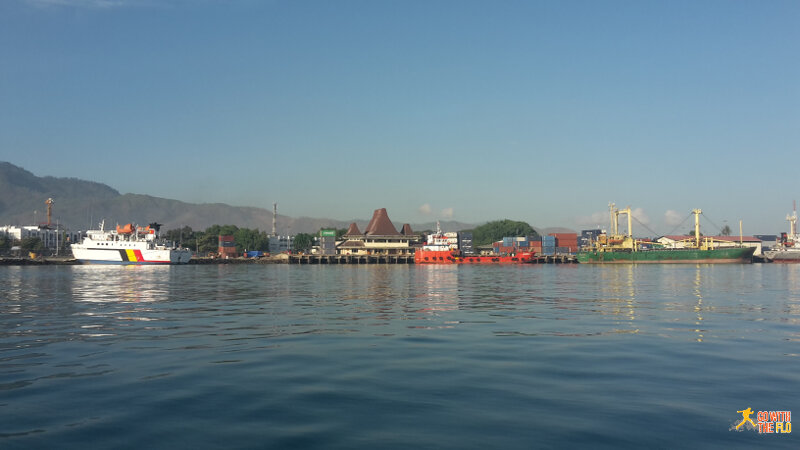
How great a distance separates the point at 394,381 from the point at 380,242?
126392 mm

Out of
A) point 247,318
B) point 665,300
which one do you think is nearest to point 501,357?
point 247,318

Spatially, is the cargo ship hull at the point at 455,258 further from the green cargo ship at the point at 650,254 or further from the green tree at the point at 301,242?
the green tree at the point at 301,242

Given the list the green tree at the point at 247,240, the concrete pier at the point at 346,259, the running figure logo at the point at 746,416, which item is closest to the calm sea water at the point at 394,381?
the running figure logo at the point at 746,416

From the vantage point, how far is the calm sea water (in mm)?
5980

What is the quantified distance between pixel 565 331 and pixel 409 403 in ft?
26.3

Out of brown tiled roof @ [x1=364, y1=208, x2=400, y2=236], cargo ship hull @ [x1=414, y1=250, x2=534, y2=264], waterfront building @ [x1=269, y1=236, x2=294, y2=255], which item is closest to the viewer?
cargo ship hull @ [x1=414, y1=250, x2=534, y2=264]

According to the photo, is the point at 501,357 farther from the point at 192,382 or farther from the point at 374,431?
the point at 192,382

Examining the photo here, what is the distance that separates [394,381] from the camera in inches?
333

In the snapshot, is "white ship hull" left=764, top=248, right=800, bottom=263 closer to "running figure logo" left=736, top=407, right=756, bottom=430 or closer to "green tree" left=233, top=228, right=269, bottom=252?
"green tree" left=233, top=228, right=269, bottom=252

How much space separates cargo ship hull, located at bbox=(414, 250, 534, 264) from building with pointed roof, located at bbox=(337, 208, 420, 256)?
45.1ft

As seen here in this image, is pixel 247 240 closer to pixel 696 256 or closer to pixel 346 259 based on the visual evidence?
pixel 346 259

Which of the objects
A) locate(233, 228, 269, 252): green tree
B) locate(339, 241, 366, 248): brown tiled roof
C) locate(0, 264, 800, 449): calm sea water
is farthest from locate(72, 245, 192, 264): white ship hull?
locate(0, 264, 800, 449): calm sea water

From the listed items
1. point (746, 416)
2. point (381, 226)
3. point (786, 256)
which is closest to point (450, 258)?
point (381, 226)

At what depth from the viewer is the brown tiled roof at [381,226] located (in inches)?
5359
